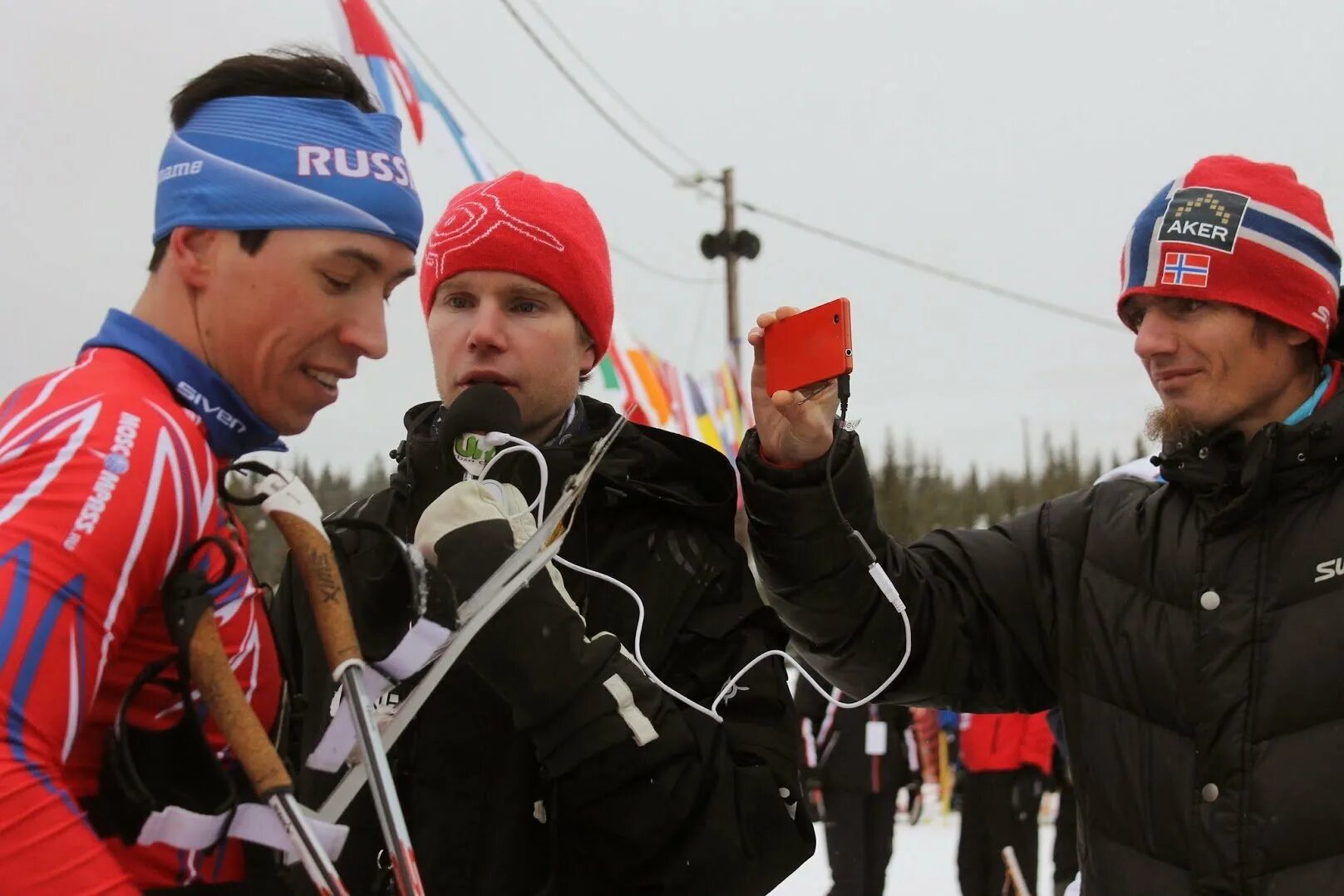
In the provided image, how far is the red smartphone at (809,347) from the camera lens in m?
1.88

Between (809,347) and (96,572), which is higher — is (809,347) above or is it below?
above

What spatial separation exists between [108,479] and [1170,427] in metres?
1.73

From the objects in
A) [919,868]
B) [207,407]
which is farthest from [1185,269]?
[919,868]

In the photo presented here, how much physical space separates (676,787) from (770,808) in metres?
0.17

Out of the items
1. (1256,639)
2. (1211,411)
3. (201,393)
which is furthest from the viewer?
(1211,411)

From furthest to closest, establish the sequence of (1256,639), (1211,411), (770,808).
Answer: (1211,411) → (1256,639) → (770,808)

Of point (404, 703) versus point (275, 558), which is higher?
point (275, 558)

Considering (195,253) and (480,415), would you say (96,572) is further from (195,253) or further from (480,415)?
(480,415)

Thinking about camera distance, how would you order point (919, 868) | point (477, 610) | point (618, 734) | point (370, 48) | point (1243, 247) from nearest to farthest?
point (477, 610) → point (618, 734) → point (1243, 247) → point (370, 48) → point (919, 868)

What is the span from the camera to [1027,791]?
7.29m

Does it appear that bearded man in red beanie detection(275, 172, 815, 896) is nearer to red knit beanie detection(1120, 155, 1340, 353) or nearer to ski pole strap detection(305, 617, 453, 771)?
ski pole strap detection(305, 617, 453, 771)

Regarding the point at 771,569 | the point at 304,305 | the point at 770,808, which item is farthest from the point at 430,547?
the point at 771,569

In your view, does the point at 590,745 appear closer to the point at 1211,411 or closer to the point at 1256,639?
the point at 1256,639

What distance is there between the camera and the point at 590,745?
5.00 ft
